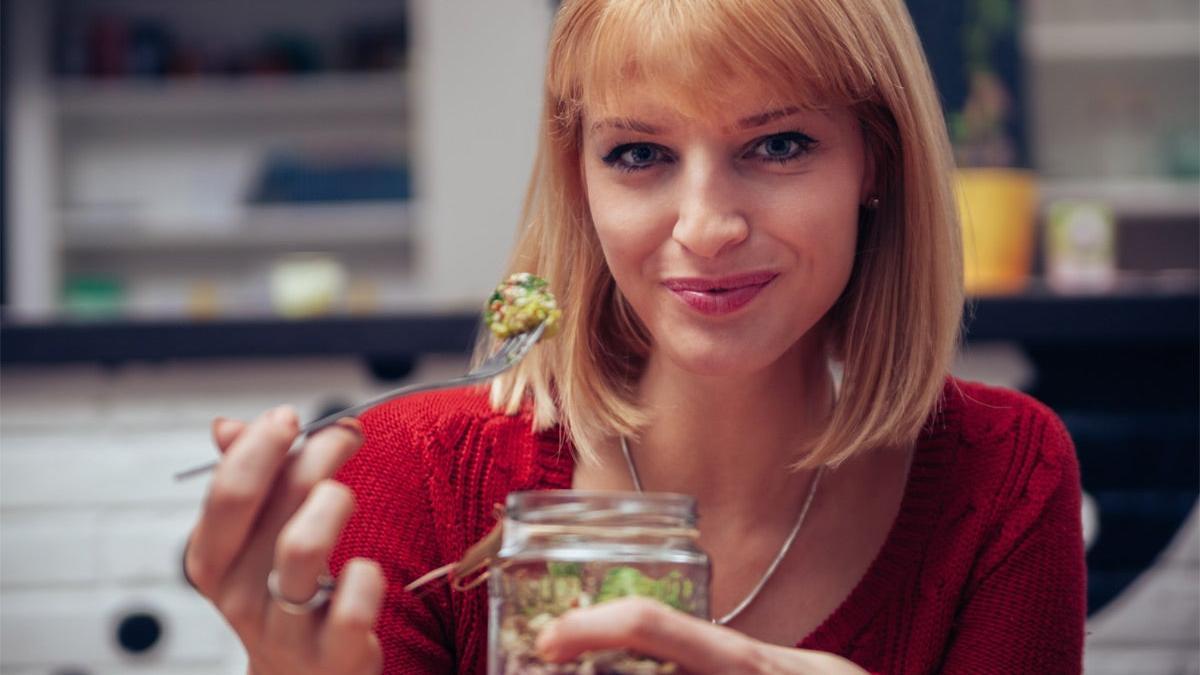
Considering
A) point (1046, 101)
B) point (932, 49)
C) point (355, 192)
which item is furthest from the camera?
point (355, 192)

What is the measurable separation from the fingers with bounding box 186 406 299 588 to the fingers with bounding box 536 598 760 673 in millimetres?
158

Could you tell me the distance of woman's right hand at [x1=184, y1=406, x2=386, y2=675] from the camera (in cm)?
63

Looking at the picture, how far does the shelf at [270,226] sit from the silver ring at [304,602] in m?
4.03

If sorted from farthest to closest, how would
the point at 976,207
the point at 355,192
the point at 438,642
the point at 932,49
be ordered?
the point at 355,192 < the point at 932,49 < the point at 976,207 < the point at 438,642

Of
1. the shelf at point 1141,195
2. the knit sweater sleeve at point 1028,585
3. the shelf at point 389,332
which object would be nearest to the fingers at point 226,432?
the knit sweater sleeve at point 1028,585

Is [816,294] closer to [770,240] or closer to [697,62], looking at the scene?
[770,240]

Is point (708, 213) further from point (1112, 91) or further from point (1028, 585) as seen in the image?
point (1112, 91)

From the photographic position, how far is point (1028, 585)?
112cm

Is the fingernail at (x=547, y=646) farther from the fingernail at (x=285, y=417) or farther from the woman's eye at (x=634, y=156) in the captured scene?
the woman's eye at (x=634, y=156)

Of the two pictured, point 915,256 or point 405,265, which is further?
point 405,265

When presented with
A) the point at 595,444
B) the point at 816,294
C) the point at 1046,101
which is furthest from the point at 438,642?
the point at 1046,101

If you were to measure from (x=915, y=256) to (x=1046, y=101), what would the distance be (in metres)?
3.27

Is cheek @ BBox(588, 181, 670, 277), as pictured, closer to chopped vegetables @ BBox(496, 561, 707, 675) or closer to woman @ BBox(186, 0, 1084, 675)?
woman @ BBox(186, 0, 1084, 675)

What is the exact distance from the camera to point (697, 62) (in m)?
0.88
